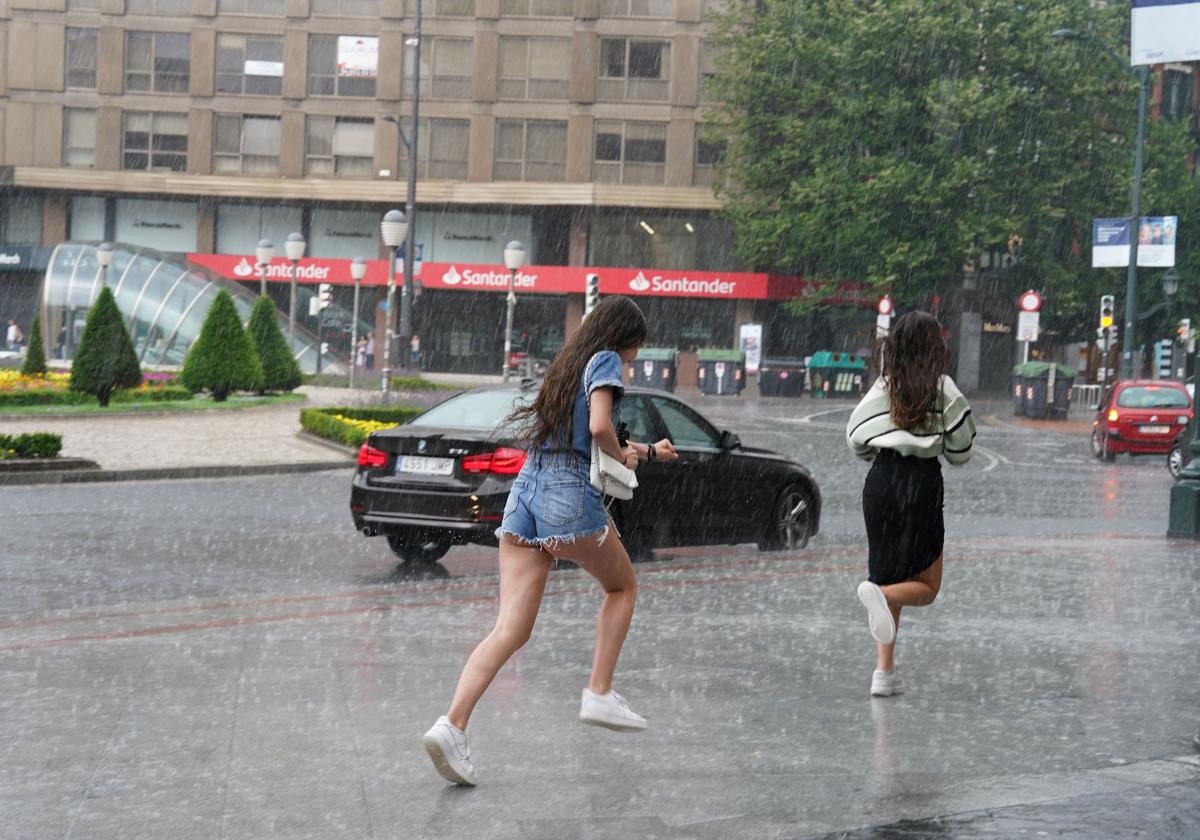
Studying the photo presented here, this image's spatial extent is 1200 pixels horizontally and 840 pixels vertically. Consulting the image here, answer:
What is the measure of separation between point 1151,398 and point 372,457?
2064 cm

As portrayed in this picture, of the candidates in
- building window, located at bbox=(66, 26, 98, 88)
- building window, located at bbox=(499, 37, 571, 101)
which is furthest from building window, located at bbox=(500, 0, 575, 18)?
building window, located at bbox=(66, 26, 98, 88)

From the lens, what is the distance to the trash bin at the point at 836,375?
54781 millimetres

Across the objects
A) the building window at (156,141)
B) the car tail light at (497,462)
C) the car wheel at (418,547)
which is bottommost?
the car wheel at (418,547)

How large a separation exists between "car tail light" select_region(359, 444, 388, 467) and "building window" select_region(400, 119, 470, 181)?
5000cm

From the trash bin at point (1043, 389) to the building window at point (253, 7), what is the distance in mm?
30717

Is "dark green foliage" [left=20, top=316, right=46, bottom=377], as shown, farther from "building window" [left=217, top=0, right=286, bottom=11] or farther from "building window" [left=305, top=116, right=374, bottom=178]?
"building window" [left=217, top=0, right=286, bottom=11]

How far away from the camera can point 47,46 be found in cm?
6191

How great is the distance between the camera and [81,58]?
62156 millimetres

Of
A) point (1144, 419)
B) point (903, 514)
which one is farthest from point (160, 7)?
point (903, 514)

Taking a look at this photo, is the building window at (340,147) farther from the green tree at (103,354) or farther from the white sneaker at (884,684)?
the white sneaker at (884,684)

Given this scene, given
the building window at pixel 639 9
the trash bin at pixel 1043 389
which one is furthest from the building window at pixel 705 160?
the trash bin at pixel 1043 389

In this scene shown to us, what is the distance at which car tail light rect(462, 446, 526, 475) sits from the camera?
12.0 meters

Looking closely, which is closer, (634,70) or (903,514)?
(903,514)

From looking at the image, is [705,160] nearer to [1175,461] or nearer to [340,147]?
[340,147]
